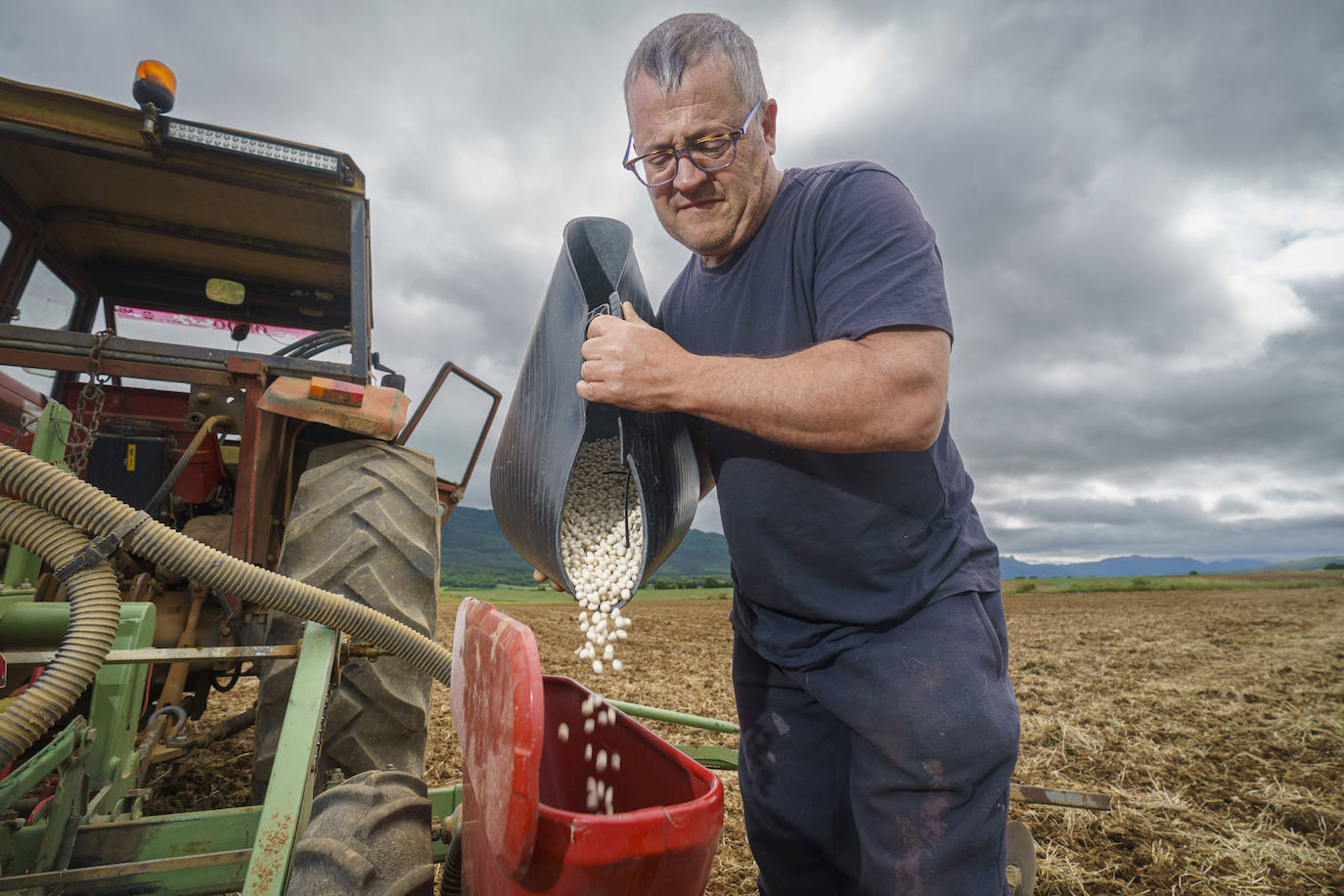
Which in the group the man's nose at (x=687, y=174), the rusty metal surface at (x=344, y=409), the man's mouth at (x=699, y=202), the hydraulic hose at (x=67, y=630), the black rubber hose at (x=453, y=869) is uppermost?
the man's nose at (x=687, y=174)

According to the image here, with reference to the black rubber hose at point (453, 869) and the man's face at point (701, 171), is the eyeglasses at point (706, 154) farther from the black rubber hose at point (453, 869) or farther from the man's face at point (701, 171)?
the black rubber hose at point (453, 869)

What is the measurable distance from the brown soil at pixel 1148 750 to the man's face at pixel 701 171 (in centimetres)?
216

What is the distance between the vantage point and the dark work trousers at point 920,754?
1.31 metres

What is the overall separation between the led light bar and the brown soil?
2.45 m

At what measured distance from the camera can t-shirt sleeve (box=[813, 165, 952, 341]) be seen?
1214 millimetres

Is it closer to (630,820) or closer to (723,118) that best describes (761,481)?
(723,118)

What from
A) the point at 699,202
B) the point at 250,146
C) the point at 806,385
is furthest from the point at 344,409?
the point at 806,385

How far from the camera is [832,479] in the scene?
1455mm

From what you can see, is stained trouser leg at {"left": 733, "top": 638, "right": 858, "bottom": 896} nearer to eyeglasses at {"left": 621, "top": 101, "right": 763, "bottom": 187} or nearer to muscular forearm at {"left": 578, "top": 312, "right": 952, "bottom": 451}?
muscular forearm at {"left": 578, "top": 312, "right": 952, "bottom": 451}

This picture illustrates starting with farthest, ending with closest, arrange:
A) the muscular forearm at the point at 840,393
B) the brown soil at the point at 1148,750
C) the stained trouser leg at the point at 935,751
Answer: the brown soil at the point at 1148,750 → the stained trouser leg at the point at 935,751 → the muscular forearm at the point at 840,393

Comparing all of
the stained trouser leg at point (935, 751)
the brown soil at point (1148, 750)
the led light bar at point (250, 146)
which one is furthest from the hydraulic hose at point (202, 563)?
the led light bar at point (250, 146)

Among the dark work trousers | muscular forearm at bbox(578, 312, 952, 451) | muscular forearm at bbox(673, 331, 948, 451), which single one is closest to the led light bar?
muscular forearm at bbox(578, 312, 952, 451)

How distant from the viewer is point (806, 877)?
1.70m

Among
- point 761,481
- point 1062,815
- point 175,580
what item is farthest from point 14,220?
point 1062,815
